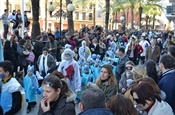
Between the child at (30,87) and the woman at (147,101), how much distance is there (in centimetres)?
611

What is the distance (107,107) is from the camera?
158 inches

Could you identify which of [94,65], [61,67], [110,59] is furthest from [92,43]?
[61,67]

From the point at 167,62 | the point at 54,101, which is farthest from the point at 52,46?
the point at 54,101

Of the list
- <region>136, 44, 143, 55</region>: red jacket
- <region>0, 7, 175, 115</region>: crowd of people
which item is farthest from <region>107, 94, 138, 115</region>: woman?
<region>136, 44, 143, 55</region>: red jacket

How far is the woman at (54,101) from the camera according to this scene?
4.27m

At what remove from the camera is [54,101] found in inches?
171

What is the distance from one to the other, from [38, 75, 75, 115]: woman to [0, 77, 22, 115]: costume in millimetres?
403

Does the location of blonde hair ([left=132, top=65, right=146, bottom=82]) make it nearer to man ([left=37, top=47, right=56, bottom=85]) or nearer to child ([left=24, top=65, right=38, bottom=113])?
child ([left=24, top=65, right=38, bottom=113])

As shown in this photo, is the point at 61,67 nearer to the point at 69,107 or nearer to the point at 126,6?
the point at 69,107

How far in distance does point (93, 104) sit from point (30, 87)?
655cm

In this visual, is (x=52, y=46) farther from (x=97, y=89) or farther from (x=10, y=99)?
(x=97, y=89)

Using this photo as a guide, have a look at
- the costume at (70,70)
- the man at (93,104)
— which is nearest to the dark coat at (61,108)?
the man at (93,104)

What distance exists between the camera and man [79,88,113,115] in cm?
379

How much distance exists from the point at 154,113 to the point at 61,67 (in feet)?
19.0
